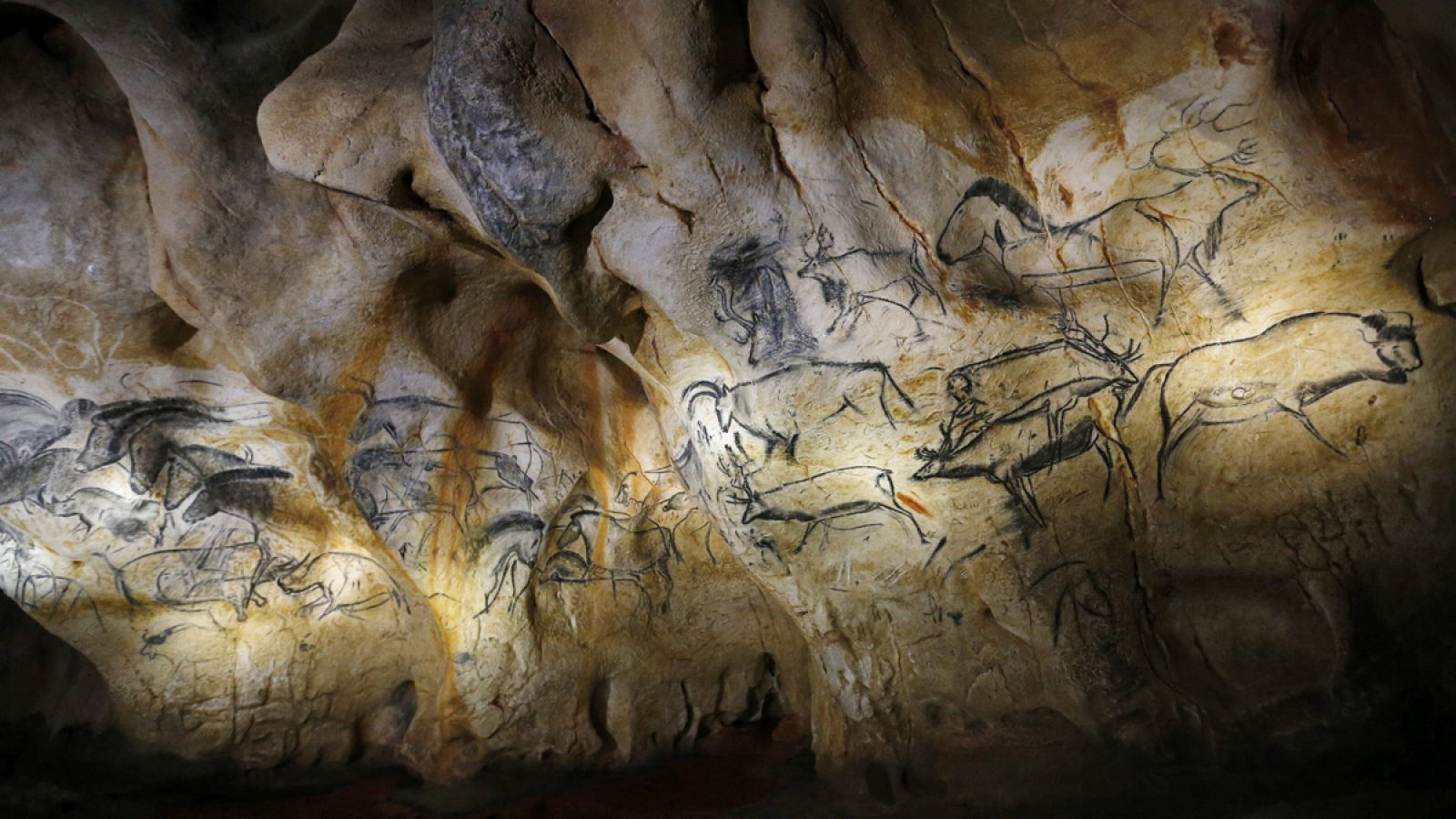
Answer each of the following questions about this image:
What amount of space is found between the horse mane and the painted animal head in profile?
1.07 m

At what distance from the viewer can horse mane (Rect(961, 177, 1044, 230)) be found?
10.8 feet

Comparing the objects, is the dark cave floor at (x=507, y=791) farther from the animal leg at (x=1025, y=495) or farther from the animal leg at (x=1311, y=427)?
the animal leg at (x=1311, y=427)

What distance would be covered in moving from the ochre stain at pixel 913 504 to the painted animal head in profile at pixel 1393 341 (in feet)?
5.11

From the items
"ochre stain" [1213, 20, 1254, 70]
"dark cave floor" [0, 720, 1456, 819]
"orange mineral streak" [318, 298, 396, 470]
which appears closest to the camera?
"ochre stain" [1213, 20, 1254, 70]

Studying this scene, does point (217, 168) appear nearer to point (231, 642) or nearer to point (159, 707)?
point (231, 642)

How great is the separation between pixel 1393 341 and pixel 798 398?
194 centimetres

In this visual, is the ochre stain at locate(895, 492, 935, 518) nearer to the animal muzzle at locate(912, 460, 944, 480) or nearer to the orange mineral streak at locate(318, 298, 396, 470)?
the animal muzzle at locate(912, 460, 944, 480)

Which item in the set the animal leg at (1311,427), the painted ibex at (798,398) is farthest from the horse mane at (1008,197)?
the animal leg at (1311,427)

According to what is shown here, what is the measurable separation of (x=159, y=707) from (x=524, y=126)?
392 cm

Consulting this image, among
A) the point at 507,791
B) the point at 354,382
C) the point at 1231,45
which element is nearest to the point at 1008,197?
the point at 1231,45

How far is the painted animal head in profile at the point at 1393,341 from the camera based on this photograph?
3072mm

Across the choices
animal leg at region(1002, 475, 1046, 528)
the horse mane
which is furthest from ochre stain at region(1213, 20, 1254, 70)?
animal leg at region(1002, 475, 1046, 528)

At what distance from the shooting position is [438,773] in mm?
4891

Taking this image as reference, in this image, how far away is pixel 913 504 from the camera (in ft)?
12.4
